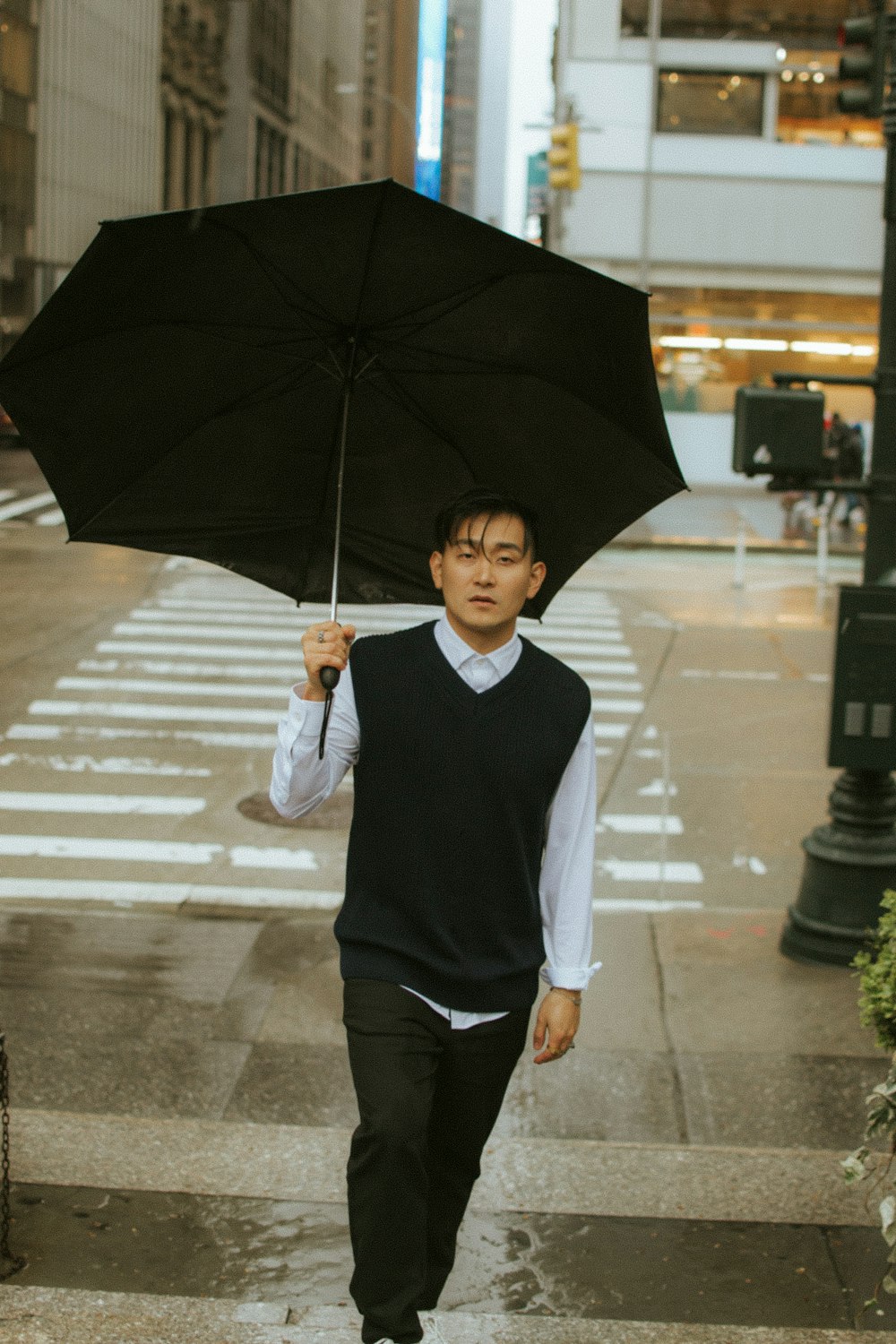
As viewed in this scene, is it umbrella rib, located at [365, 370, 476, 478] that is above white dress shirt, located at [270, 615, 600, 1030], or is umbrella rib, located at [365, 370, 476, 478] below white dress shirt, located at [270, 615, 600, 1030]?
above

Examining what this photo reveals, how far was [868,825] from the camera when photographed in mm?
6512

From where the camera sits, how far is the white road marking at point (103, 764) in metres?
9.84

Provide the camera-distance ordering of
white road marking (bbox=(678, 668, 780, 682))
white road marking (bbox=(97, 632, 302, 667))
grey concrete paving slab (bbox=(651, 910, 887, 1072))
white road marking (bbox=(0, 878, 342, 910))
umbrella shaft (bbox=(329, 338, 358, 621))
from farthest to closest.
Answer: white road marking (bbox=(97, 632, 302, 667)) < white road marking (bbox=(678, 668, 780, 682)) < white road marking (bbox=(0, 878, 342, 910)) < grey concrete paving slab (bbox=(651, 910, 887, 1072)) < umbrella shaft (bbox=(329, 338, 358, 621))

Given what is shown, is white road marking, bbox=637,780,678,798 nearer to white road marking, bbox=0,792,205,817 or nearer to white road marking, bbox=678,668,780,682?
white road marking, bbox=0,792,205,817

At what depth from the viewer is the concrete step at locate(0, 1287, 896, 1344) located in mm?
3160

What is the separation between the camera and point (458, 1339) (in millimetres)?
3225

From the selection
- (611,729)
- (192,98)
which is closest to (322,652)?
(611,729)

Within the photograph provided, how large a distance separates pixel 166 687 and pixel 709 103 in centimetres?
2829

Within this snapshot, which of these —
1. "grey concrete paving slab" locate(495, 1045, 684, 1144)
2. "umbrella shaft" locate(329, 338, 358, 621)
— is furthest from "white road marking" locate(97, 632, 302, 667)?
"umbrella shaft" locate(329, 338, 358, 621)

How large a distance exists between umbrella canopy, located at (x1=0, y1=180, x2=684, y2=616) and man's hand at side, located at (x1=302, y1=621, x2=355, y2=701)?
2.17ft

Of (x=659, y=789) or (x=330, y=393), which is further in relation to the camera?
(x=659, y=789)

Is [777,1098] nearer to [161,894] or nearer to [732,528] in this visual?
[161,894]

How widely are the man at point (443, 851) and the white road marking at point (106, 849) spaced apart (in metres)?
5.18

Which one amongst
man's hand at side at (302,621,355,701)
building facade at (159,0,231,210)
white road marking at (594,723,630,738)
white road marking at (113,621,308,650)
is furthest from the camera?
building facade at (159,0,231,210)
